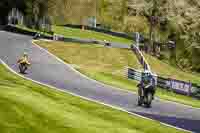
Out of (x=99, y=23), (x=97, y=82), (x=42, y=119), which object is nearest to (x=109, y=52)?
(x=97, y=82)

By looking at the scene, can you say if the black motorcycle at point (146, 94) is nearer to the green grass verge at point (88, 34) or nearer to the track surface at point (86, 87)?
the track surface at point (86, 87)

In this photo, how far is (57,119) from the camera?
17.0 metres

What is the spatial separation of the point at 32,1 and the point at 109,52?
2497cm

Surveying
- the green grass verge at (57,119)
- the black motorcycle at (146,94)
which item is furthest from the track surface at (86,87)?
the green grass verge at (57,119)

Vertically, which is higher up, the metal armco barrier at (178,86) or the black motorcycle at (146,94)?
the black motorcycle at (146,94)

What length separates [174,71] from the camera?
59250mm

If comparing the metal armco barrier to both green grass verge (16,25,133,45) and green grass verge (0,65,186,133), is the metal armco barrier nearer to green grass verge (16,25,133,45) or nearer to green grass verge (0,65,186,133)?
green grass verge (0,65,186,133)

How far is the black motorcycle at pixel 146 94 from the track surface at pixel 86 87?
1.71 feet

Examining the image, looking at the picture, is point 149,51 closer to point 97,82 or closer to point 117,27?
point 117,27

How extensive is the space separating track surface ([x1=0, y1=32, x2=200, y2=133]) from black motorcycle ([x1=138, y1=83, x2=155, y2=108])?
1.71 feet

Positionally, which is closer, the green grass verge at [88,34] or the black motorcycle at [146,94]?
the black motorcycle at [146,94]

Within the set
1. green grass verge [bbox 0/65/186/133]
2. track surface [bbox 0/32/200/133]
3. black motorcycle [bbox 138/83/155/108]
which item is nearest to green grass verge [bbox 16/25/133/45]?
track surface [bbox 0/32/200/133]

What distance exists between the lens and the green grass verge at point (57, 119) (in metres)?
15.2

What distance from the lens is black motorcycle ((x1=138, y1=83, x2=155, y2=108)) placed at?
2691 cm
